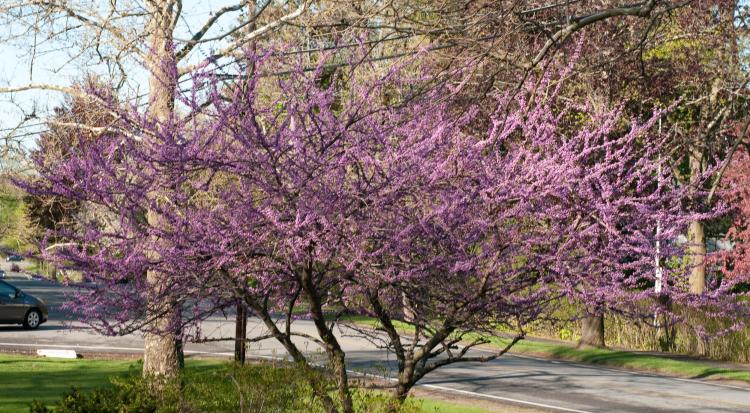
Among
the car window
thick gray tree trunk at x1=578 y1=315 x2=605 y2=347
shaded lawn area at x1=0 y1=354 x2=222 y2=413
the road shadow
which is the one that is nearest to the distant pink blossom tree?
shaded lawn area at x1=0 y1=354 x2=222 y2=413

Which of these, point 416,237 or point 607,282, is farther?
point 607,282

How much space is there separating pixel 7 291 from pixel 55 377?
39.3 ft

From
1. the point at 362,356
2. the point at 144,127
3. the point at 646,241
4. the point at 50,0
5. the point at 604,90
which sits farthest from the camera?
the point at 362,356

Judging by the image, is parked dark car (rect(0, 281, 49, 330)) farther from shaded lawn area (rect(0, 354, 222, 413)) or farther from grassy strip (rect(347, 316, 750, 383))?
grassy strip (rect(347, 316, 750, 383))

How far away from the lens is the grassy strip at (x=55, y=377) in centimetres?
1438

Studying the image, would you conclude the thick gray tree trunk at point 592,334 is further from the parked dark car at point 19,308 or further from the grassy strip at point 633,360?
the parked dark car at point 19,308

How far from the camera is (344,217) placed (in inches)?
281

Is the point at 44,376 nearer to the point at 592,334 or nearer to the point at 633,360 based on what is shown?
the point at 633,360

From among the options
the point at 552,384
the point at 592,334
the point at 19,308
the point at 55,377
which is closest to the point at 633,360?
the point at 592,334

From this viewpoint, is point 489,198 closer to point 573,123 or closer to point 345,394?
point 345,394

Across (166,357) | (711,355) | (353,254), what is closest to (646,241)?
(353,254)

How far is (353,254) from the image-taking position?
7141mm

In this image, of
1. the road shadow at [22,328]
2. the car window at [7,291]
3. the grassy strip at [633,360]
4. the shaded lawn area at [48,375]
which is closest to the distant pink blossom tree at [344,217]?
the shaded lawn area at [48,375]

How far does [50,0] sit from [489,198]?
8.92 m
